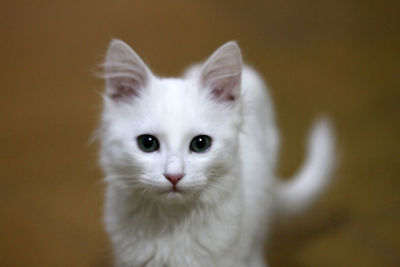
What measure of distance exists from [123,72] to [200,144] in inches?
12.6

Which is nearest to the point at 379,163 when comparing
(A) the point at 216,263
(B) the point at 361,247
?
(B) the point at 361,247

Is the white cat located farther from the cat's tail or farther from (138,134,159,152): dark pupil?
the cat's tail

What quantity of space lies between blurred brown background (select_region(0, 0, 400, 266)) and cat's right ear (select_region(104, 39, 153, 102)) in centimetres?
69

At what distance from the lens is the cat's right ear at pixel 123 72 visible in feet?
4.64

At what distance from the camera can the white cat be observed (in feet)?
4.46

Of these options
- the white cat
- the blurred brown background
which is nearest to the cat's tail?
the blurred brown background

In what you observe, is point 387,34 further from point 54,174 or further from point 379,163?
point 54,174

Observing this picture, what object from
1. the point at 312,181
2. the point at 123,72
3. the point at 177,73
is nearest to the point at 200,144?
the point at 123,72

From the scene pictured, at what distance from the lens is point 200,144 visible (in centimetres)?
140

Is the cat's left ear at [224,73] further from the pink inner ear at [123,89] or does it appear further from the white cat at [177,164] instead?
the pink inner ear at [123,89]

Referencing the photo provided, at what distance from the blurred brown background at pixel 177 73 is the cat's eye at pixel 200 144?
32.4 inches

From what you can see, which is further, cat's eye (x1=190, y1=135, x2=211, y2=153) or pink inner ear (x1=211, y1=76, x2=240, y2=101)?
pink inner ear (x1=211, y1=76, x2=240, y2=101)

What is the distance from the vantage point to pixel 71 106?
318cm

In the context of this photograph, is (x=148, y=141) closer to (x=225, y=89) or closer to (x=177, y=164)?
(x=177, y=164)
